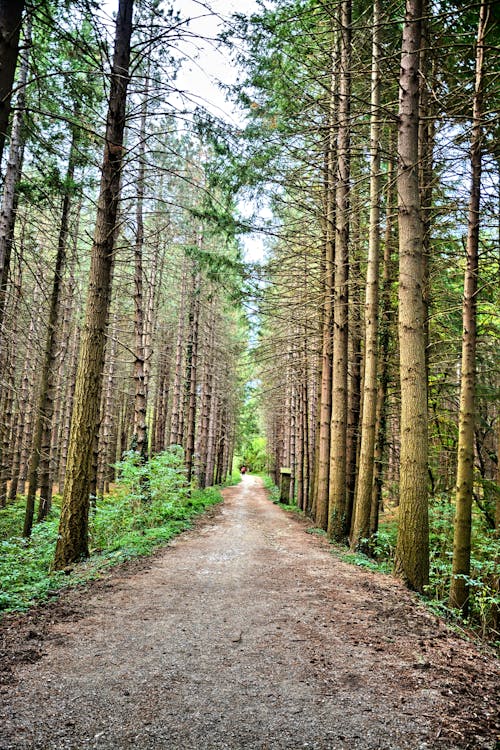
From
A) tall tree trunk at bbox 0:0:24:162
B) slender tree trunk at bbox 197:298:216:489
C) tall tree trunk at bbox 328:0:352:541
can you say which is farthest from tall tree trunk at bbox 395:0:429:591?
slender tree trunk at bbox 197:298:216:489

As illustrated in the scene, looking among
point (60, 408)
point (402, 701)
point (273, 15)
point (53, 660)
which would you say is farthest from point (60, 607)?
point (60, 408)

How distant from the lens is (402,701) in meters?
2.83

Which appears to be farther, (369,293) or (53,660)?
(369,293)

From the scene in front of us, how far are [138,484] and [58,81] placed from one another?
322 inches

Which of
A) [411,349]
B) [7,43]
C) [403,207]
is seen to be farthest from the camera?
[403,207]

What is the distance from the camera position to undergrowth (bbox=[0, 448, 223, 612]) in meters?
5.40

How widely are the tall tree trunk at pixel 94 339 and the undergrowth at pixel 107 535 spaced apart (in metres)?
0.62

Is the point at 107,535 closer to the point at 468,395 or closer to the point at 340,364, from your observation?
the point at 340,364

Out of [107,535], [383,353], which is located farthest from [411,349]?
[107,535]

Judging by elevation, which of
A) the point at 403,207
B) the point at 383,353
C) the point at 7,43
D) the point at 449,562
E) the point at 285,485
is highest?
the point at 7,43

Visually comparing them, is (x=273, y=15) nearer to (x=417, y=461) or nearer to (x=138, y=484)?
(x=417, y=461)

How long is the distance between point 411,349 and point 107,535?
6687 millimetres

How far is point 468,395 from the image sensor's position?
23.9ft

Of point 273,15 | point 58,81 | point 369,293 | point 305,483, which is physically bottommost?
point 305,483
